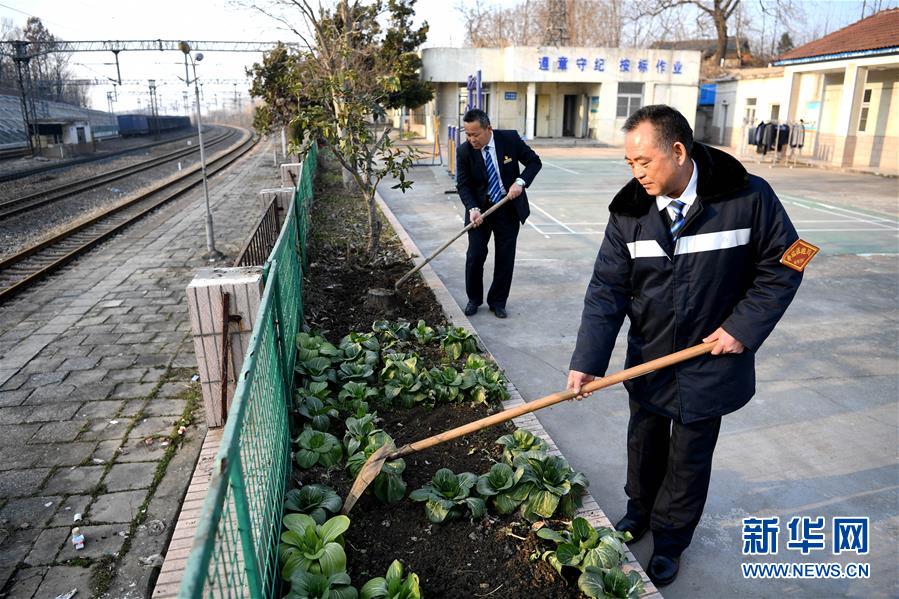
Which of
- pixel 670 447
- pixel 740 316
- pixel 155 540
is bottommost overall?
pixel 155 540

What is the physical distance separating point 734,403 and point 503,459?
1345 millimetres

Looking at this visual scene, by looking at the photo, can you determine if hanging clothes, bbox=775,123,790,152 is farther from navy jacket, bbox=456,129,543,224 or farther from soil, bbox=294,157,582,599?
soil, bbox=294,157,582,599

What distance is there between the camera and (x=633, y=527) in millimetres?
3254

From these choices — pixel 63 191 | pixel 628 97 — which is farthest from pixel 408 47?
pixel 63 191

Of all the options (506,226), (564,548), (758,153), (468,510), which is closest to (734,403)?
(564,548)

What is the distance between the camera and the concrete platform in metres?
3.13

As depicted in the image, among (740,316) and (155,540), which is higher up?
(740,316)

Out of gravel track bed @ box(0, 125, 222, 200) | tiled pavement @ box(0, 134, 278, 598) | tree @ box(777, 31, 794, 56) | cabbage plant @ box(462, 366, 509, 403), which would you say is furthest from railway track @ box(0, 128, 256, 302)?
tree @ box(777, 31, 794, 56)

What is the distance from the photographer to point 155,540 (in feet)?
10.8

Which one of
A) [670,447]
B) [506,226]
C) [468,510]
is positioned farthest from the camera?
[506,226]

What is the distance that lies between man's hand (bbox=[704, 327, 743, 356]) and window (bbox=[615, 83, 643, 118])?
113 feet

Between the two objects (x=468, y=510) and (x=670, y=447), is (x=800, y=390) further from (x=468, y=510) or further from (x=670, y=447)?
(x=468, y=510)

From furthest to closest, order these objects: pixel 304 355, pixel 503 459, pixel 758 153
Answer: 1. pixel 758 153
2. pixel 304 355
3. pixel 503 459

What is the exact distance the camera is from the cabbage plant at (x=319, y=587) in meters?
2.40
